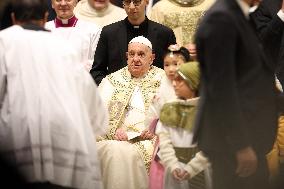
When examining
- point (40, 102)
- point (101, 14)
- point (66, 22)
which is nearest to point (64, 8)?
point (66, 22)

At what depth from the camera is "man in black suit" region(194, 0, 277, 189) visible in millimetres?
3406

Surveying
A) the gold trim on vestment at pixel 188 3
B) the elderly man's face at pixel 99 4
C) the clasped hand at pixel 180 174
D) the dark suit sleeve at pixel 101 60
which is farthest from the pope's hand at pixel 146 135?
the elderly man's face at pixel 99 4

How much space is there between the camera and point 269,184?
12.5ft

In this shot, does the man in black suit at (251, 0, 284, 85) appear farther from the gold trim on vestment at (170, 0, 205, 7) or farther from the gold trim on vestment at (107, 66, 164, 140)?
the gold trim on vestment at (107, 66, 164, 140)

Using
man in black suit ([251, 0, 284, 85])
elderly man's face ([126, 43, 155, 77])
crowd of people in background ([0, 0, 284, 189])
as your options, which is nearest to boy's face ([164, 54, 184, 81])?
crowd of people in background ([0, 0, 284, 189])

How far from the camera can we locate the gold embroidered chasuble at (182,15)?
6.47 m

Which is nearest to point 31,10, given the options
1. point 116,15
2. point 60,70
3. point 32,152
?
point 60,70

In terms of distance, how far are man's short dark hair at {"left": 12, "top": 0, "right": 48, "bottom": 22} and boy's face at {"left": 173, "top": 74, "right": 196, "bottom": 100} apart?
3.01ft

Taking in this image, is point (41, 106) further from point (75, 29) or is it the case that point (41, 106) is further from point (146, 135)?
point (75, 29)

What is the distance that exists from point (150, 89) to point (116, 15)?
146 centimetres

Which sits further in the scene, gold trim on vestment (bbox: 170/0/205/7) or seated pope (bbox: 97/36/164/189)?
gold trim on vestment (bbox: 170/0/205/7)

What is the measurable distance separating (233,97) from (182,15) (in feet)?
10.4

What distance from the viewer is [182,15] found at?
21.3ft

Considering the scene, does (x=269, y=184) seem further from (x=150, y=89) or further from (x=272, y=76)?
(x=150, y=89)
